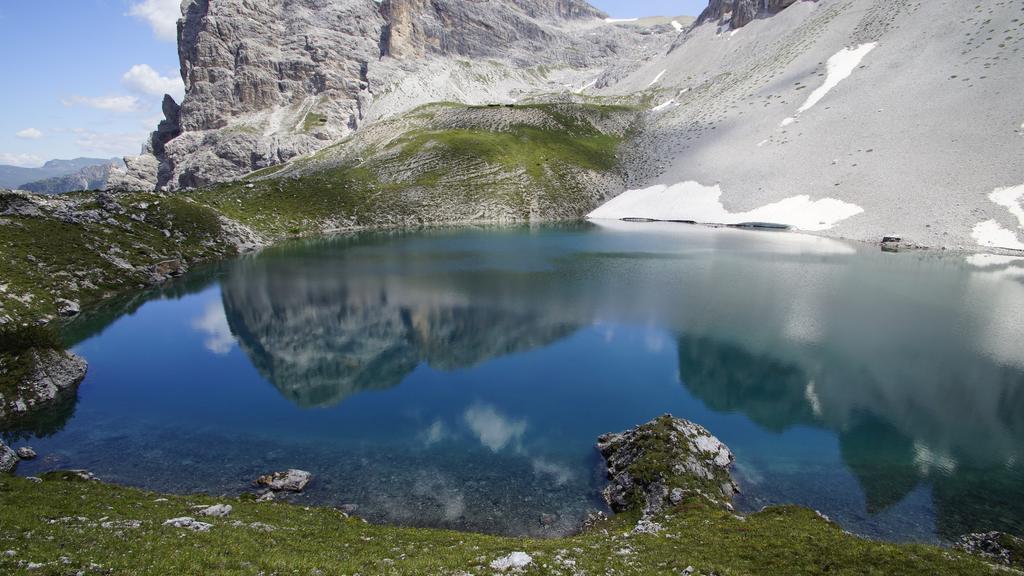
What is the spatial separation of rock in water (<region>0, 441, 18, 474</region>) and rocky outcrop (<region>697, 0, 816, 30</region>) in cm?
20754

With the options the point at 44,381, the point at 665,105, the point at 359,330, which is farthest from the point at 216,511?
the point at 665,105

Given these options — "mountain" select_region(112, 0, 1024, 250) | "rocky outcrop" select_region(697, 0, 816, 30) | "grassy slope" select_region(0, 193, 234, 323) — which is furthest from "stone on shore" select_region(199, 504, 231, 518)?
"rocky outcrop" select_region(697, 0, 816, 30)

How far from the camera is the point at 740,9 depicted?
173 m

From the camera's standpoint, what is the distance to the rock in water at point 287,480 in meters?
20.1

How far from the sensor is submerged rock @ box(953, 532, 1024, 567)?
14094 millimetres

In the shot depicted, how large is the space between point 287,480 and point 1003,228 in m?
91.5

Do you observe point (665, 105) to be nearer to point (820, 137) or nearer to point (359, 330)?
point (820, 137)

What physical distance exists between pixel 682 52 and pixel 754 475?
207 metres

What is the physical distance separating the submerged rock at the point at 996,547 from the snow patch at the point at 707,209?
265 feet

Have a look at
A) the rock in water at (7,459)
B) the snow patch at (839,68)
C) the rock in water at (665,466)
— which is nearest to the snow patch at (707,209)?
the snow patch at (839,68)

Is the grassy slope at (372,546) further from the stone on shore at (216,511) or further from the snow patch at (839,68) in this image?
the snow patch at (839,68)

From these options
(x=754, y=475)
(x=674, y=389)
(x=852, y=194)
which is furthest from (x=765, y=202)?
(x=754, y=475)

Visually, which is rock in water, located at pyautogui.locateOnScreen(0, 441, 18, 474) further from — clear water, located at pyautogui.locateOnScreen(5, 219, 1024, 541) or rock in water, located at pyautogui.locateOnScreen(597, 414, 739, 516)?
rock in water, located at pyautogui.locateOnScreen(597, 414, 739, 516)

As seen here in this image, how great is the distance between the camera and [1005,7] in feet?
316
